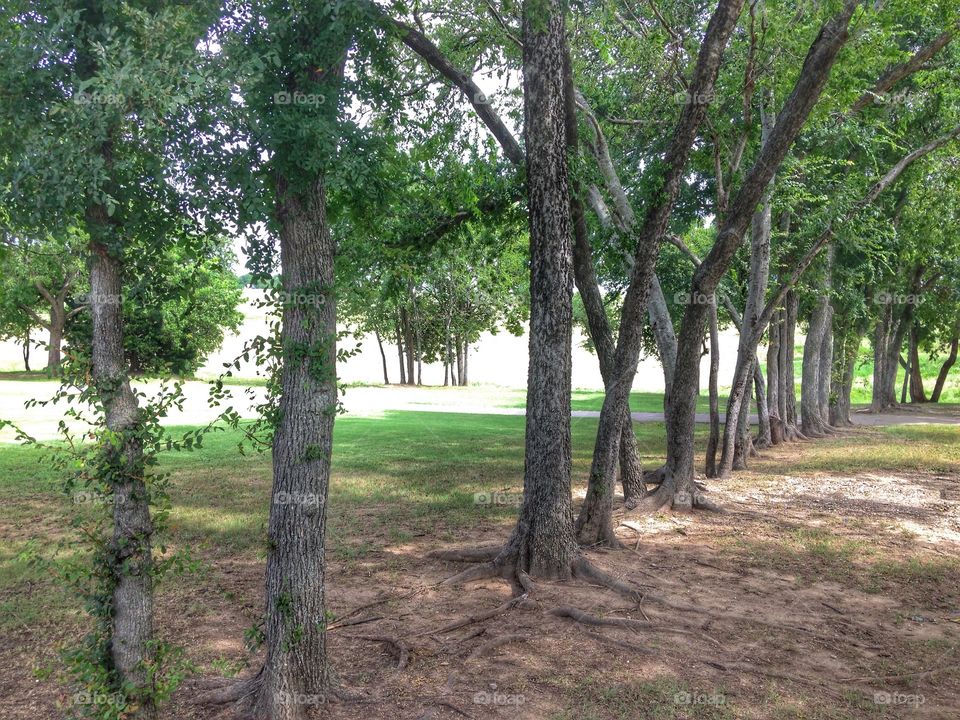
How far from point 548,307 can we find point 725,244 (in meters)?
3.89

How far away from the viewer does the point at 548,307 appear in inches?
322

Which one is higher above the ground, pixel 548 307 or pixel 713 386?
pixel 548 307

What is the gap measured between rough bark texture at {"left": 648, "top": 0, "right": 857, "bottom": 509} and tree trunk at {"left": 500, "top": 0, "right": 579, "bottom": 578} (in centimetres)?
298

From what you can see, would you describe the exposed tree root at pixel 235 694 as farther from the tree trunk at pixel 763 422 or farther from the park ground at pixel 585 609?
the tree trunk at pixel 763 422

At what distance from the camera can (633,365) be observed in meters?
9.55

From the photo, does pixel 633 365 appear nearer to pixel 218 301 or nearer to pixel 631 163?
pixel 631 163

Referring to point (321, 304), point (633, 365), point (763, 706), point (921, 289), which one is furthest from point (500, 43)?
point (921, 289)

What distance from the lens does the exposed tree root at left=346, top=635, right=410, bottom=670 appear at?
625 centimetres

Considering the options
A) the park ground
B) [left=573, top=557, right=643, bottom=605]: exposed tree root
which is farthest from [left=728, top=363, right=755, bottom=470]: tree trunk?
[left=573, top=557, right=643, bottom=605]: exposed tree root

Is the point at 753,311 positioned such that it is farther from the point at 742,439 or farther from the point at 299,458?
the point at 299,458

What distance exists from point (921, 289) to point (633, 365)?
76.9 ft

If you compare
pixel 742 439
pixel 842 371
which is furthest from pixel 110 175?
pixel 842 371

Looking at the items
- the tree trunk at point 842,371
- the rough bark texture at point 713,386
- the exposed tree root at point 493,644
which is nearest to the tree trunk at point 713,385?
the rough bark texture at point 713,386

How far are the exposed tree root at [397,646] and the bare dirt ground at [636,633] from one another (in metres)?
0.02
